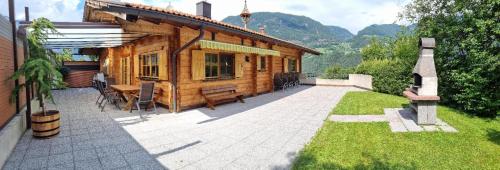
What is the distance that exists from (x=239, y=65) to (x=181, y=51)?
2.97 m

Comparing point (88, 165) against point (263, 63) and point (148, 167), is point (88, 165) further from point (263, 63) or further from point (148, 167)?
point (263, 63)

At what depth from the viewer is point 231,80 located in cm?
978

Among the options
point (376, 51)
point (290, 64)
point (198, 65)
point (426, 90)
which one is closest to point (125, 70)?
point (198, 65)

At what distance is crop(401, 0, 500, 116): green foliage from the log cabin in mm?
6156

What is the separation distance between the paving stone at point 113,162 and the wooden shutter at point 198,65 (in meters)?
4.20

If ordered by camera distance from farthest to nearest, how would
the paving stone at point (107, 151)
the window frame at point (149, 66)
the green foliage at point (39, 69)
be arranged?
the window frame at point (149, 66), the green foliage at point (39, 69), the paving stone at point (107, 151)

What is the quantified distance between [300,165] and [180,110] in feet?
15.7

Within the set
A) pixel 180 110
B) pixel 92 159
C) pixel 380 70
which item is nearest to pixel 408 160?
pixel 92 159

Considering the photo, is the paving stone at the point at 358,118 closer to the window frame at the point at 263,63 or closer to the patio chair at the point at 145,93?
the patio chair at the point at 145,93

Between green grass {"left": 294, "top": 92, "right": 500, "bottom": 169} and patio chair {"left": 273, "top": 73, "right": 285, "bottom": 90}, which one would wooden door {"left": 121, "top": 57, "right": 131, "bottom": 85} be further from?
green grass {"left": 294, "top": 92, "right": 500, "bottom": 169}

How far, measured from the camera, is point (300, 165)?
3615 millimetres

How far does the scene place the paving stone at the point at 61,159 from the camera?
3678 mm

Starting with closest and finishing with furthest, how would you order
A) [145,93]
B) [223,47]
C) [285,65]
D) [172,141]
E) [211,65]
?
1. [172,141]
2. [145,93]
3. [223,47]
4. [211,65]
5. [285,65]

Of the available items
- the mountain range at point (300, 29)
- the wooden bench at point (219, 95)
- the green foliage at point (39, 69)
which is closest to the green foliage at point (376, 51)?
the wooden bench at point (219, 95)
